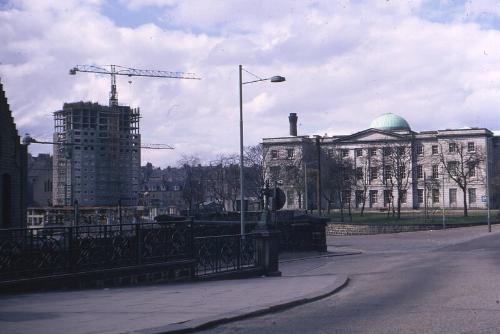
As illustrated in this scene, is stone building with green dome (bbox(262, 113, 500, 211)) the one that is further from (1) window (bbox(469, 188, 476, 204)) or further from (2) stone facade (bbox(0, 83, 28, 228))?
(2) stone facade (bbox(0, 83, 28, 228))

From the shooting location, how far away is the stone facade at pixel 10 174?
94.3 feet

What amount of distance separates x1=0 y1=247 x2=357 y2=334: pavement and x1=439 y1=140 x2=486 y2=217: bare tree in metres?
66.9

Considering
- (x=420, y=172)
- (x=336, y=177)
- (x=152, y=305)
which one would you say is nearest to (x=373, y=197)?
(x=420, y=172)

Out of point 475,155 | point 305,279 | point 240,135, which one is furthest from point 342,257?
point 475,155

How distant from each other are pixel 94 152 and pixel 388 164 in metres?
41.5

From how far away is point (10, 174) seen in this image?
1156 inches

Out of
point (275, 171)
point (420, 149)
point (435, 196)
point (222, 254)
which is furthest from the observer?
point (435, 196)

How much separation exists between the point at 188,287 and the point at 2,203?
15.9 meters

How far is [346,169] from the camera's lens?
81938 mm

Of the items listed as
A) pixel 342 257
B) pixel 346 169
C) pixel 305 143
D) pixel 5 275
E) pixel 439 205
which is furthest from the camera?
pixel 439 205

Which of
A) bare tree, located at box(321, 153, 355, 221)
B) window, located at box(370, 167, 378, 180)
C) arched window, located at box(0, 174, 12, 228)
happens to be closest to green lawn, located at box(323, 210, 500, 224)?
bare tree, located at box(321, 153, 355, 221)

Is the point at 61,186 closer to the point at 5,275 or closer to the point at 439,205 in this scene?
the point at 5,275

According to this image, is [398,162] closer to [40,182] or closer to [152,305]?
[40,182]

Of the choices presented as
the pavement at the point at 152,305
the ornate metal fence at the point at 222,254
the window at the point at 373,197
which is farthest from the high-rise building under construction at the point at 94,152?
the window at the point at 373,197
